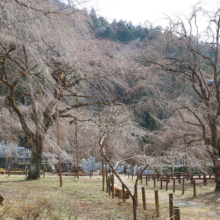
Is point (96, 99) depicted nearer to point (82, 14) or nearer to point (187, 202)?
point (187, 202)

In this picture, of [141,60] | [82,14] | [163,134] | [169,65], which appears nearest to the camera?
[82,14]

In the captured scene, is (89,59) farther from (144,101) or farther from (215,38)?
(215,38)

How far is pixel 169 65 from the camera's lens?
14.6 m

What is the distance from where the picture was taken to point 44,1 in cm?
635

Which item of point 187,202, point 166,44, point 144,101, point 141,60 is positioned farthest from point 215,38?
point 187,202

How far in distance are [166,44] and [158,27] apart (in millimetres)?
903

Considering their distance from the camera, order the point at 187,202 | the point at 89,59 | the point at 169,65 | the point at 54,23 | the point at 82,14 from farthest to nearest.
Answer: the point at 169,65 → the point at 187,202 → the point at 89,59 → the point at 82,14 → the point at 54,23

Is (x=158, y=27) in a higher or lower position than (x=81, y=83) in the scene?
higher

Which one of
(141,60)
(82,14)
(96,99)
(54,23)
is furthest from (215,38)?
(54,23)

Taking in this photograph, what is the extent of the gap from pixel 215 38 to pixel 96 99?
20.7 ft

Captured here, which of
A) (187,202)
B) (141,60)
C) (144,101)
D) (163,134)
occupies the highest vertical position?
(141,60)

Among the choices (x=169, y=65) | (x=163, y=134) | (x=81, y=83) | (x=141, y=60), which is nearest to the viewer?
(x=81, y=83)

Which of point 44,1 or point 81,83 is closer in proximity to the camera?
point 44,1

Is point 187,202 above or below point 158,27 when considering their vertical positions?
below
